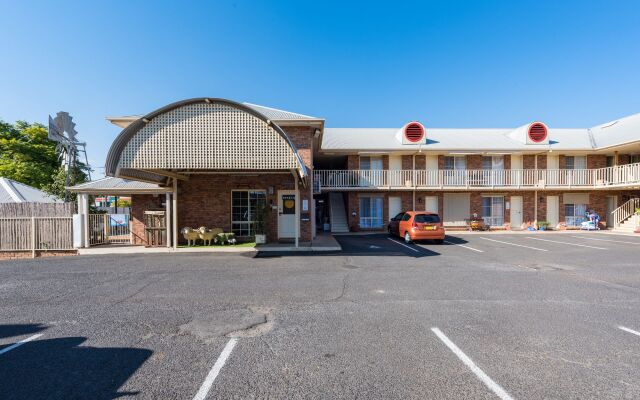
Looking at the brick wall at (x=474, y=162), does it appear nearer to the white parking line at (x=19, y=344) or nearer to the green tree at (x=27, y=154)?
the white parking line at (x=19, y=344)

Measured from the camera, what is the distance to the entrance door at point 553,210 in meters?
20.3

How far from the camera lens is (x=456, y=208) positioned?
66.9ft

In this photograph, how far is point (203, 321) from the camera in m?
4.53

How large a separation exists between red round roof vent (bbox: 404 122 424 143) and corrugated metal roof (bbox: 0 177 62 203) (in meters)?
23.8

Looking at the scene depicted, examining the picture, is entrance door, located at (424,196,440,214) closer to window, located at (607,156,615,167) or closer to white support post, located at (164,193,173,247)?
window, located at (607,156,615,167)

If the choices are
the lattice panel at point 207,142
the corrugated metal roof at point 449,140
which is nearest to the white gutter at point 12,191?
the lattice panel at point 207,142

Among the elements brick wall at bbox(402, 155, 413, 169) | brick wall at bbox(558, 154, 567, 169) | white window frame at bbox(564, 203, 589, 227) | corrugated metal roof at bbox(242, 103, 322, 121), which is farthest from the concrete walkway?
brick wall at bbox(558, 154, 567, 169)

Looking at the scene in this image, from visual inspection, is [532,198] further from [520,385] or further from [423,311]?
[520,385]

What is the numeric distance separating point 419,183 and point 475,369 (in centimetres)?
1786

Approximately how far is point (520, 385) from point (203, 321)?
442cm

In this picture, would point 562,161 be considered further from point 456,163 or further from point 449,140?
point 449,140

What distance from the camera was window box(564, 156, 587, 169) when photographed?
20641mm

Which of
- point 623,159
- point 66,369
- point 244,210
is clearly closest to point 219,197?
point 244,210

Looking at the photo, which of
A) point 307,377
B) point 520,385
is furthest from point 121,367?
point 520,385
